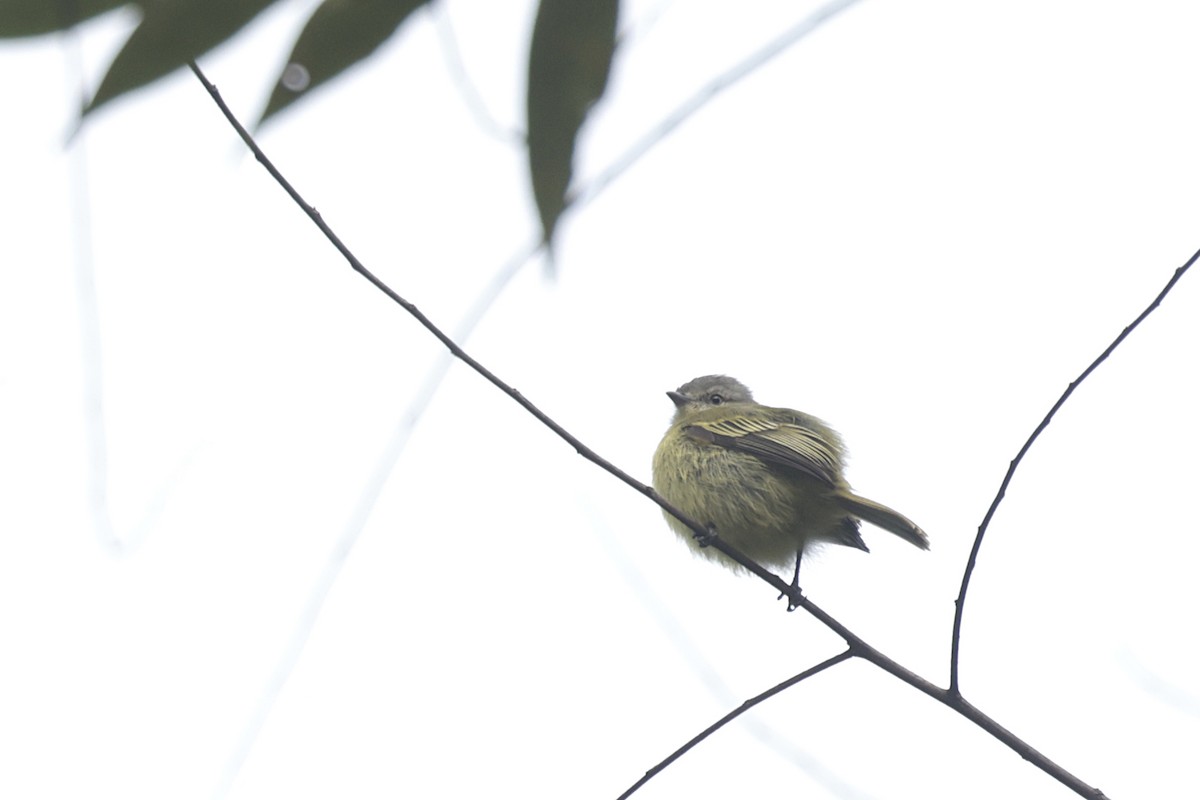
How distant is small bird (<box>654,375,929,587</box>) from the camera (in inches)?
199

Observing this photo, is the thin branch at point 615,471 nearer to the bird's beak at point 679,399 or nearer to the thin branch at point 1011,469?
the thin branch at point 1011,469

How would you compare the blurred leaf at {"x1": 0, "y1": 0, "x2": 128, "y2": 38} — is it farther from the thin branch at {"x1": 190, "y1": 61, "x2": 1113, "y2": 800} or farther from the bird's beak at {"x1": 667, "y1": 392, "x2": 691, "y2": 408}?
the bird's beak at {"x1": 667, "y1": 392, "x2": 691, "y2": 408}

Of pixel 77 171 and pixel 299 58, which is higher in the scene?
pixel 299 58

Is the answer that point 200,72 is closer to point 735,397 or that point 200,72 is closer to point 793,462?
point 793,462

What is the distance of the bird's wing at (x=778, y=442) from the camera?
508 centimetres

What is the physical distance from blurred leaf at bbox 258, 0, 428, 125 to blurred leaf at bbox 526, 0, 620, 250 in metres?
0.22

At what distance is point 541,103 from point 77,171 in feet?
2.23

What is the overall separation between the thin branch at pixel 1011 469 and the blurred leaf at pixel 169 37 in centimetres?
172

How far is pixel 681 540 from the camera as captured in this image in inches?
217

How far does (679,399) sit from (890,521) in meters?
1.98

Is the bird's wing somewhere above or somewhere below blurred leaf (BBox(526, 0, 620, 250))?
above

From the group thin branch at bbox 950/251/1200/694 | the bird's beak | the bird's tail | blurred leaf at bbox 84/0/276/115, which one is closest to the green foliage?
blurred leaf at bbox 84/0/276/115

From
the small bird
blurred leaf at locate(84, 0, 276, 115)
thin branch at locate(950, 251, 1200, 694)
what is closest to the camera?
blurred leaf at locate(84, 0, 276, 115)

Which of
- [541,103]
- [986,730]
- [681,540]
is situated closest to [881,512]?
[681,540]
